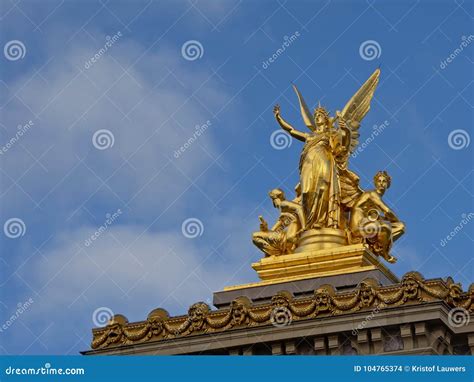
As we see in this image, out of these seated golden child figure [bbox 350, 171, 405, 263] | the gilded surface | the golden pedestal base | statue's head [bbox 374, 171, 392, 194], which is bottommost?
the gilded surface

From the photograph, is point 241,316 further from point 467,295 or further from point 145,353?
point 467,295

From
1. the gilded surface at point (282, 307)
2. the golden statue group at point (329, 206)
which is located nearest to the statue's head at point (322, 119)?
the golden statue group at point (329, 206)

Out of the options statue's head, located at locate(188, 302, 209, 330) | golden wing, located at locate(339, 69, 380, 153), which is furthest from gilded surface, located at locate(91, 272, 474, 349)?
golden wing, located at locate(339, 69, 380, 153)

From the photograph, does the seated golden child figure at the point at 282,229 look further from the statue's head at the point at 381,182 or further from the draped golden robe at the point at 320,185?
the statue's head at the point at 381,182

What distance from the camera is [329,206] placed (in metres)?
34.3

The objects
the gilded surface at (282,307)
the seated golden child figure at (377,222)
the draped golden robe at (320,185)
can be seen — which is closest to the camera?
the gilded surface at (282,307)

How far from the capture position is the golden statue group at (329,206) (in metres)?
33.8

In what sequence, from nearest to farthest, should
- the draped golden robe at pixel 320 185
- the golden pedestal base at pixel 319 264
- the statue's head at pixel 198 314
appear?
the statue's head at pixel 198 314 → the golden pedestal base at pixel 319 264 → the draped golden robe at pixel 320 185

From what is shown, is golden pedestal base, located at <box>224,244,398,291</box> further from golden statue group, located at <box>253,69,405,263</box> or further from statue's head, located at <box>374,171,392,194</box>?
statue's head, located at <box>374,171,392,194</box>

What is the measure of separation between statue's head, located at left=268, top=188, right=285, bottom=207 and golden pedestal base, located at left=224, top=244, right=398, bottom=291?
6.37ft

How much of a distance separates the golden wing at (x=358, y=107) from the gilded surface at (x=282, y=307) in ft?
21.0

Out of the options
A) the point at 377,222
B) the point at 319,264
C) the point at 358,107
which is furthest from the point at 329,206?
the point at 358,107

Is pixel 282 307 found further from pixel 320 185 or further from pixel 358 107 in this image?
pixel 358 107

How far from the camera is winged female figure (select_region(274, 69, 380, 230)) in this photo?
34.3 meters
